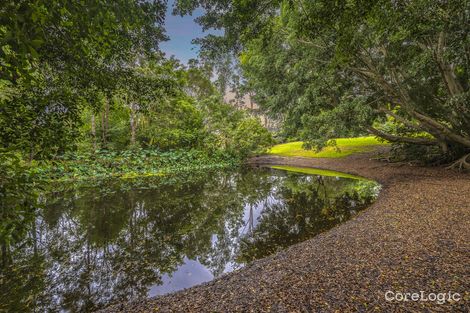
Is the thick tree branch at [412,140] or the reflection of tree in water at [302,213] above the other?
the thick tree branch at [412,140]

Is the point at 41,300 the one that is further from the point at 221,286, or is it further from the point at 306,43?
the point at 306,43

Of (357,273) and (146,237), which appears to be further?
(146,237)

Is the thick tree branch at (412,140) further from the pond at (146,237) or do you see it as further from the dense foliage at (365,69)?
the pond at (146,237)

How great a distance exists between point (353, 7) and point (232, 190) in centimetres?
1114

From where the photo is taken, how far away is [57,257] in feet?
19.7

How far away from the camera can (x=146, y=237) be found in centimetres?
723

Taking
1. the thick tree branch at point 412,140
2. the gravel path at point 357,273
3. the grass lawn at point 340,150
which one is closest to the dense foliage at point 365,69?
the thick tree branch at point 412,140

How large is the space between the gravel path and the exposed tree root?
7775 millimetres

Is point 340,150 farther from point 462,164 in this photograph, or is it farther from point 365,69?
point 365,69

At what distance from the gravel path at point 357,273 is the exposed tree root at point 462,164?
7775 mm

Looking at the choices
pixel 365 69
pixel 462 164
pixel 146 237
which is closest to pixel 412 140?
pixel 462 164

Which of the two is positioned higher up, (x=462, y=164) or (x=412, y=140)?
(x=412, y=140)

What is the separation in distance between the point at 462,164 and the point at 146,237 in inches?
594

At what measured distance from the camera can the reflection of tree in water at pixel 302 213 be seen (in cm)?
670
